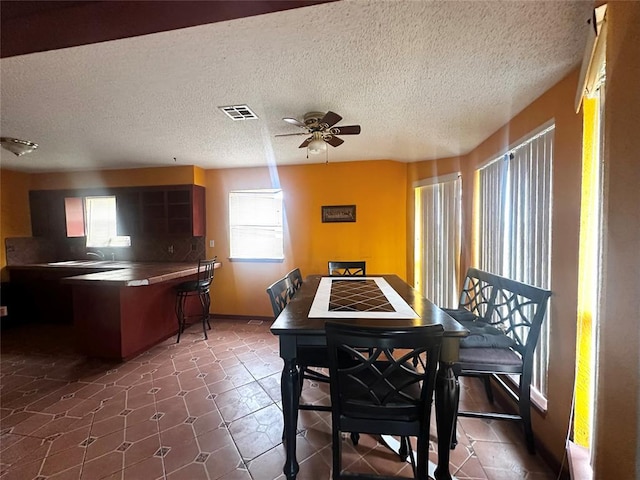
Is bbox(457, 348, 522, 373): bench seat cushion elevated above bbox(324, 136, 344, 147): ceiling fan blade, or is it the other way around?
bbox(324, 136, 344, 147): ceiling fan blade

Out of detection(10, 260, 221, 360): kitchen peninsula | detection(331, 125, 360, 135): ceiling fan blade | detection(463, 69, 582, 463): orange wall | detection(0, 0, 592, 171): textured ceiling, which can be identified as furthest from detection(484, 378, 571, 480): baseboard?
detection(10, 260, 221, 360): kitchen peninsula

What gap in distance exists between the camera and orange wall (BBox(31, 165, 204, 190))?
13.1 ft

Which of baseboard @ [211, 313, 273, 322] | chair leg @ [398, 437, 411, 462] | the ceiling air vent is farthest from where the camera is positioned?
baseboard @ [211, 313, 273, 322]

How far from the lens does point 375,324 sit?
147 centimetres

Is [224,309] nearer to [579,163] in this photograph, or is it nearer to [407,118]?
[407,118]

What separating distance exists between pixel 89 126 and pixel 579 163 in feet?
12.3

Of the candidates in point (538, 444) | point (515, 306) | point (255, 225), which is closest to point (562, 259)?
point (515, 306)

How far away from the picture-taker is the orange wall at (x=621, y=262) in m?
0.80

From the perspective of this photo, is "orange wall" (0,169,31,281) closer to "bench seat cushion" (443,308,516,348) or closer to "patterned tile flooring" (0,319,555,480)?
"patterned tile flooring" (0,319,555,480)

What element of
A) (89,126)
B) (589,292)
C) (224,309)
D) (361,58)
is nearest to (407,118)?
(361,58)

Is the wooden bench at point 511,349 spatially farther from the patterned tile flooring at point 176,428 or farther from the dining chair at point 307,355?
the dining chair at point 307,355

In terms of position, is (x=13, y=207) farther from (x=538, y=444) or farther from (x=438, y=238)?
(x=538, y=444)

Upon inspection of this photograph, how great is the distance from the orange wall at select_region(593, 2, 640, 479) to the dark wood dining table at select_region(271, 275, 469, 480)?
1.68ft

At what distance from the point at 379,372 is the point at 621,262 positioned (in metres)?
0.96
